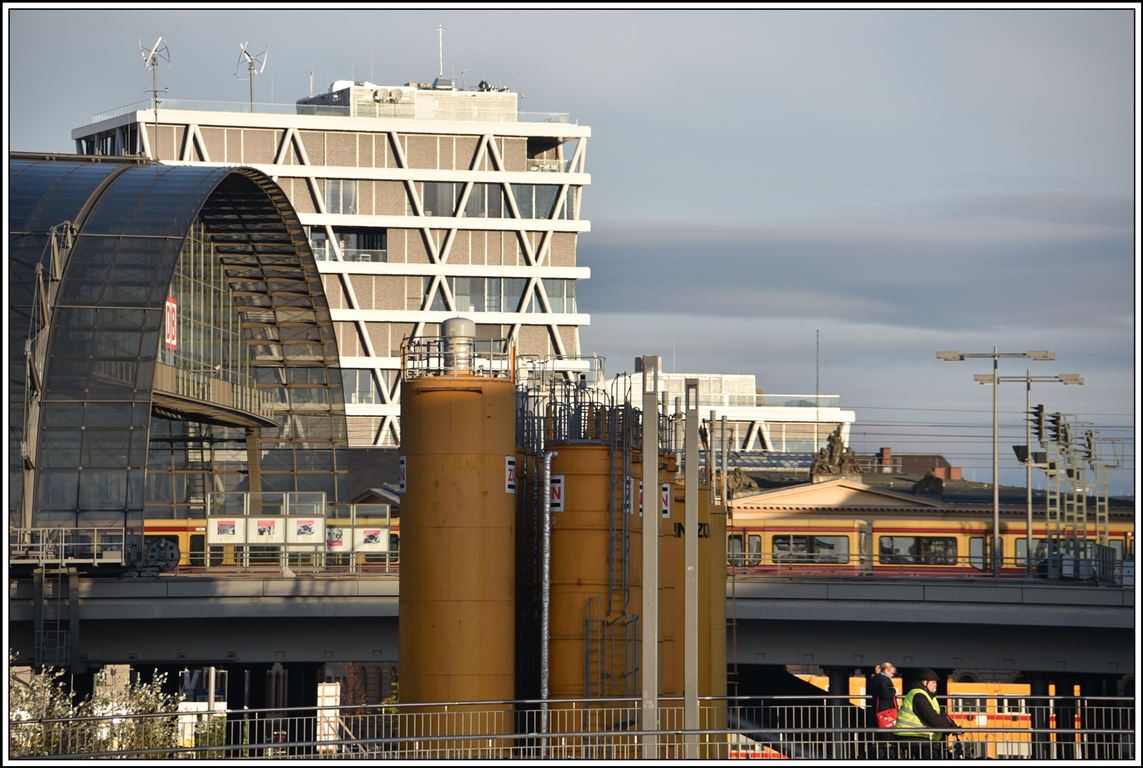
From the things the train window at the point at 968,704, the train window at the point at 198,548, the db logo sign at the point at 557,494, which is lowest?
the train window at the point at 968,704

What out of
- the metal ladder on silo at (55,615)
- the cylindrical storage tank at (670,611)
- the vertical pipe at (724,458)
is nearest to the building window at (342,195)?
the vertical pipe at (724,458)

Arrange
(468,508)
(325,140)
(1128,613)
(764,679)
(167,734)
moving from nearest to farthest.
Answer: (468,508) < (167,734) < (1128,613) < (764,679) < (325,140)

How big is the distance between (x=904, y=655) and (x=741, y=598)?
5.32 m

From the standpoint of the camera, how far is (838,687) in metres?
59.9

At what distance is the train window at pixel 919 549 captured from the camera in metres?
67.3

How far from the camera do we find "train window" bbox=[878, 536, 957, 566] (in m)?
67.3

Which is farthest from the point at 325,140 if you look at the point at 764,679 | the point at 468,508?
the point at 468,508

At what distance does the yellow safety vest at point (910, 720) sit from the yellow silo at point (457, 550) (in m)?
6.42

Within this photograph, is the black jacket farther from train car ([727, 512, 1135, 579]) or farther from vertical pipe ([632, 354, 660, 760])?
train car ([727, 512, 1135, 579])

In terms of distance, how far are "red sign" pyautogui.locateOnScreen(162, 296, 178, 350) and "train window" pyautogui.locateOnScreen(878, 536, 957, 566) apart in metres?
27.8

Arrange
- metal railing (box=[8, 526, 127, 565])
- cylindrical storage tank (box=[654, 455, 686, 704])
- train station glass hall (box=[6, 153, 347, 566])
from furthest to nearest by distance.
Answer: train station glass hall (box=[6, 153, 347, 566]) < metal railing (box=[8, 526, 127, 565]) < cylindrical storage tank (box=[654, 455, 686, 704])

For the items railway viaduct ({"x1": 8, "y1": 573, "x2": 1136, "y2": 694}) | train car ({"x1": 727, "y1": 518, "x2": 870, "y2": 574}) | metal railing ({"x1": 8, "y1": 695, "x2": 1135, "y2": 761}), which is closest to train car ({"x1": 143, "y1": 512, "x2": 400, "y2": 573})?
railway viaduct ({"x1": 8, "y1": 573, "x2": 1136, "y2": 694})

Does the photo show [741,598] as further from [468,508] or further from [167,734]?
[468,508]

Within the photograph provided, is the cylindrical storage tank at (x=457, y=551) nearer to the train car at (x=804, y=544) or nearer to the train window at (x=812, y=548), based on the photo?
the train car at (x=804, y=544)
